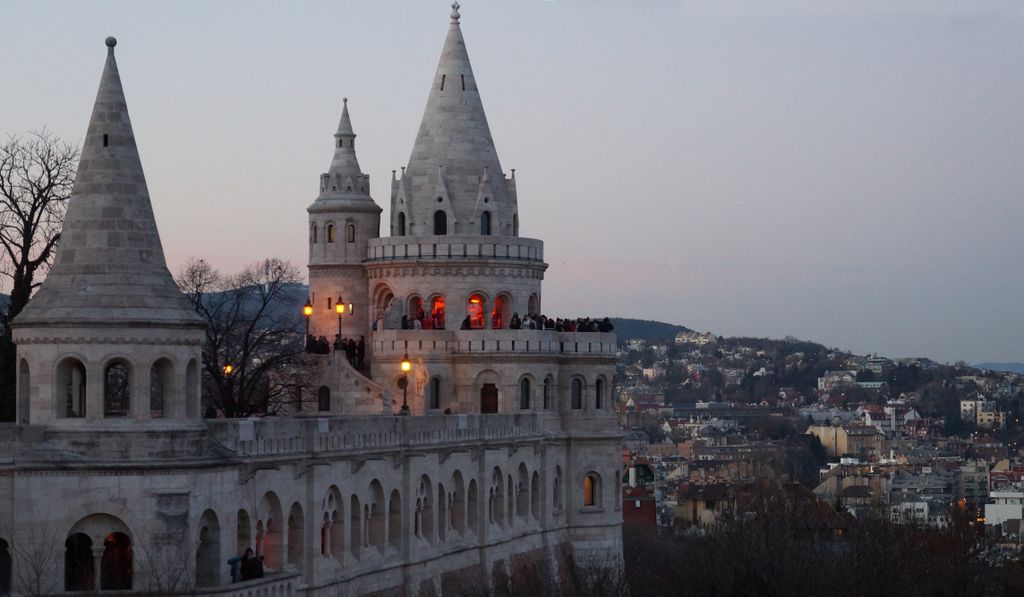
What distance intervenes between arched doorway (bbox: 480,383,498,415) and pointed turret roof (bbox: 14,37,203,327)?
3327 centimetres

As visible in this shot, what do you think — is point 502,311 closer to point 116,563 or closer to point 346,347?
point 346,347

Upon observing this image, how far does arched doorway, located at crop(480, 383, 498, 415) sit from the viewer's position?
3548 inches

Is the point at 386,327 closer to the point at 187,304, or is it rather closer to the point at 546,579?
the point at 546,579

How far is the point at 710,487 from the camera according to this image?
193000mm

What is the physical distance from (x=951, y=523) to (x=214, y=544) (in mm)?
54938

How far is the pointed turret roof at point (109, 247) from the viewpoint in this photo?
185 ft

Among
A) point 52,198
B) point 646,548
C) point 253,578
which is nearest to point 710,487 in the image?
point 646,548

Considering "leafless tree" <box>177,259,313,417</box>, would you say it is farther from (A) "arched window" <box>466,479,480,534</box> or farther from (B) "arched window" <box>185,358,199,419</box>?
(B) "arched window" <box>185,358,199,419</box>

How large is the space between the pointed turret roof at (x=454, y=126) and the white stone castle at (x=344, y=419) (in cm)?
7

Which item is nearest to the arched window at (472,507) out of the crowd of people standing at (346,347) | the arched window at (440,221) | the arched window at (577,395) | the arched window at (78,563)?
the crowd of people standing at (346,347)

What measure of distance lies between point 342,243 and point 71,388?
1364 inches

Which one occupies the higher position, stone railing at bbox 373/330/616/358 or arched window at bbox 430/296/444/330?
arched window at bbox 430/296/444/330

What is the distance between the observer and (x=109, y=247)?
56.6 meters

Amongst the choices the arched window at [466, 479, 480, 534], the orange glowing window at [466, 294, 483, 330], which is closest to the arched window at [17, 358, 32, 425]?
the arched window at [466, 479, 480, 534]
